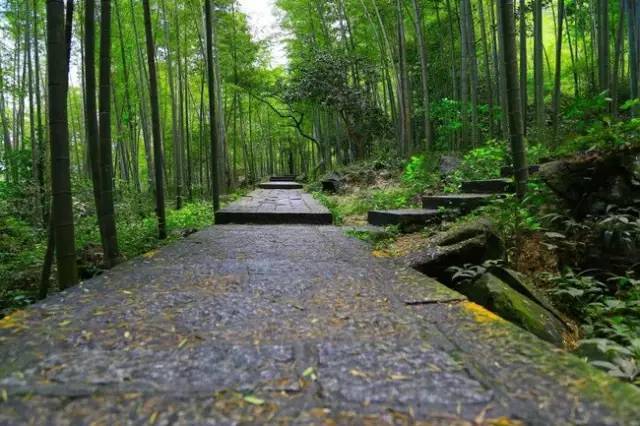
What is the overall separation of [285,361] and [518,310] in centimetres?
112

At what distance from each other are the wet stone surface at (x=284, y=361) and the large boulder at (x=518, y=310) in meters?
0.24

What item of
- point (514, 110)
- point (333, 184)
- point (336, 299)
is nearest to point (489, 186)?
point (514, 110)

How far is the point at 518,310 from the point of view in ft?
5.67

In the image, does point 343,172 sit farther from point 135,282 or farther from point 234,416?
point 234,416

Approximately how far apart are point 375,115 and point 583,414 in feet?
42.2

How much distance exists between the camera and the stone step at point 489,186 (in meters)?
4.16

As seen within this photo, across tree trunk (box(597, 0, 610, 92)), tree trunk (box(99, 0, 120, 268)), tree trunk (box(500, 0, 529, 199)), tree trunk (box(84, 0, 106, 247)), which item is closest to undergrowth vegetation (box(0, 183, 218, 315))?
tree trunk (box(99, 0, 120, 268))

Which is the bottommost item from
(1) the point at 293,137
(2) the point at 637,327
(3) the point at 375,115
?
(2) the point at 637,327

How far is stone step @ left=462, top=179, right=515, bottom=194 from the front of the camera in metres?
4.16

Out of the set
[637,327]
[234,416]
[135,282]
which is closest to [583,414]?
[234,416]

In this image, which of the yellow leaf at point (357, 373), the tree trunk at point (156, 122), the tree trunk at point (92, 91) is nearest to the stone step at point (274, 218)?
the tree trunk at point (156, 122)

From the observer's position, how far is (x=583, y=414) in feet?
2.70

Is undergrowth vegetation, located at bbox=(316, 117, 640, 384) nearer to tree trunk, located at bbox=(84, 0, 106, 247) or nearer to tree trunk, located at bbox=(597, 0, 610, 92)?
tree trunk, located at bbox=(84, 0, 106, 247)

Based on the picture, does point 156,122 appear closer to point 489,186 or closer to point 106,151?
point 106,151
